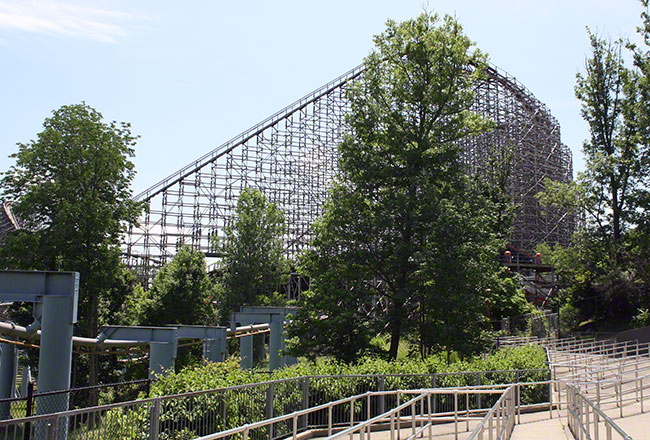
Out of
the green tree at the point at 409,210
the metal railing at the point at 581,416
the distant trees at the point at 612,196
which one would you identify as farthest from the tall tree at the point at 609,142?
the metal railing at the point at 581,416

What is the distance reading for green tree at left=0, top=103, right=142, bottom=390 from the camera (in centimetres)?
2431

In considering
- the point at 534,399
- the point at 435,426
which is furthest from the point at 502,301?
the point at 435,426

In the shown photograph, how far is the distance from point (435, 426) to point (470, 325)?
28.4 feet

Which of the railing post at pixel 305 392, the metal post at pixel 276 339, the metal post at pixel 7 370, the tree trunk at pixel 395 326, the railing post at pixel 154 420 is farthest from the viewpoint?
the metal post at pixel 276 339

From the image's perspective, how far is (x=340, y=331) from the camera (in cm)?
1928

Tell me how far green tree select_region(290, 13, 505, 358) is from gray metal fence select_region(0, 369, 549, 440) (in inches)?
193

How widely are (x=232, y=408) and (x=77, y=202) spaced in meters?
18.7

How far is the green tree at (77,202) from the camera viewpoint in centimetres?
2431

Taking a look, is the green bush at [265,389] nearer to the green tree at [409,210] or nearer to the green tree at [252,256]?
the green tree at [409,210]

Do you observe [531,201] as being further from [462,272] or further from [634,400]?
[634,400]

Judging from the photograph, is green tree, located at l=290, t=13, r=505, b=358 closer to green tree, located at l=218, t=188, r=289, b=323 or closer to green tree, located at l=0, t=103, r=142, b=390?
green tree, located at l=0, t=103, r=142, b=390

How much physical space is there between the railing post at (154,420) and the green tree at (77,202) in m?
18.5

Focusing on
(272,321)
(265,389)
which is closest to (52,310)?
(265,389)

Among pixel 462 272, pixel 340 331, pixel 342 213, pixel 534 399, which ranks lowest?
pixel 534 399
